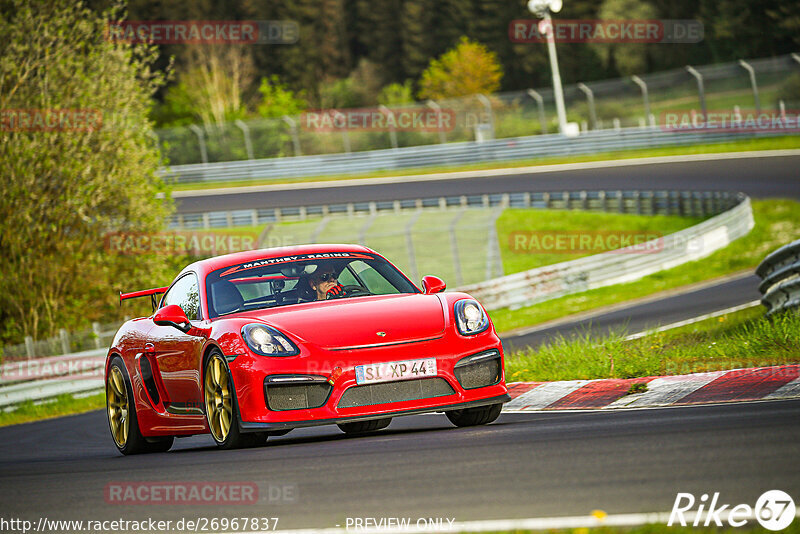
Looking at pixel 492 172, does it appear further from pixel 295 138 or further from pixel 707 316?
pixel 707 316

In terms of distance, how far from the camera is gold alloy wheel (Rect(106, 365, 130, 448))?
9.30 m

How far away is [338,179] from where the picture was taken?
1903 inches

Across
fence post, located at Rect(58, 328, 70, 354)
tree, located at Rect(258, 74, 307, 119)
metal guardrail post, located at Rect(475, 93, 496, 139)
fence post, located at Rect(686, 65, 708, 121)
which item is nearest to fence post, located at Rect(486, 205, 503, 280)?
fence post, located at Rect(58, 328, 70, 354)

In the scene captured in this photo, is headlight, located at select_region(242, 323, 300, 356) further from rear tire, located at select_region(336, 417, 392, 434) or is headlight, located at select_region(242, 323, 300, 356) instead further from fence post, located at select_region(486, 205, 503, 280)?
fence post, located at select_region(486, 205, 503, 280)

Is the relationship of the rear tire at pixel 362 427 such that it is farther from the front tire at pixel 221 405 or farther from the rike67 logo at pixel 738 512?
the rike67 logo at pixel 738 512

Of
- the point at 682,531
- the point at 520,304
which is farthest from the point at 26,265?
the point at 682,531

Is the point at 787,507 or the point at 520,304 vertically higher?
the point at 787,507

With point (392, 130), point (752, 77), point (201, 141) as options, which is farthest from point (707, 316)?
point (201, 141)

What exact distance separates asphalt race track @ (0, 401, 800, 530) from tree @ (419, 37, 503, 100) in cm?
7660

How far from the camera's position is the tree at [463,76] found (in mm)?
83562

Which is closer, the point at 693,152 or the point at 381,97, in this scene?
the point at 693,152

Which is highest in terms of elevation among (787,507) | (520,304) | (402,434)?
(787,507)

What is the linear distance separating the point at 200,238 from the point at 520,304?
11234 millimetres

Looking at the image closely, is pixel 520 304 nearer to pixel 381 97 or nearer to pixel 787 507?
pixel 787 507
